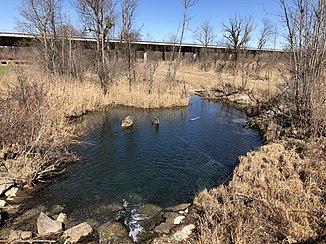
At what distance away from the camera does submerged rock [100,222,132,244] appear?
429 centimetres

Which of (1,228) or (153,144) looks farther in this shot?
(153,144)

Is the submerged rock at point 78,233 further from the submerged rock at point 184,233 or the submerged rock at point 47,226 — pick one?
the submerged rock at point 184,233

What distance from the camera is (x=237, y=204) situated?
4.36 meters

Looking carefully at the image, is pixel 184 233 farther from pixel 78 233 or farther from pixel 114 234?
pixel 78 233

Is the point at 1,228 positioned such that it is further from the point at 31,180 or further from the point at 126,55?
the point at 126,55

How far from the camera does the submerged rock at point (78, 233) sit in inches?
166

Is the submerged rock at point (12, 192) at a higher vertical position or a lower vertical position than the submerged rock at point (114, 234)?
higher

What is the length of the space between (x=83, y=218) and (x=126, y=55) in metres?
14.4

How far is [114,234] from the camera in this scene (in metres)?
4.43

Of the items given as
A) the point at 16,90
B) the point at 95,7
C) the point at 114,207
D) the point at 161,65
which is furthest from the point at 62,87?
the point at 161,65

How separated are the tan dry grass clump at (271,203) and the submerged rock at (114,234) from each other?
1380mm

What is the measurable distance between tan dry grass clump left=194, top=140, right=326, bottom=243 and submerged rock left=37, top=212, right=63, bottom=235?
8.28ft

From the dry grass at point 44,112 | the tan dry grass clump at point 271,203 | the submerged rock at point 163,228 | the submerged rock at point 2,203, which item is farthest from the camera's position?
the dry grass at point 44,112

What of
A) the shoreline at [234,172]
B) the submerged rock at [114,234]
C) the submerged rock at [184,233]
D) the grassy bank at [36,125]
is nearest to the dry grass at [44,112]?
the grassy bank at [36,125]
